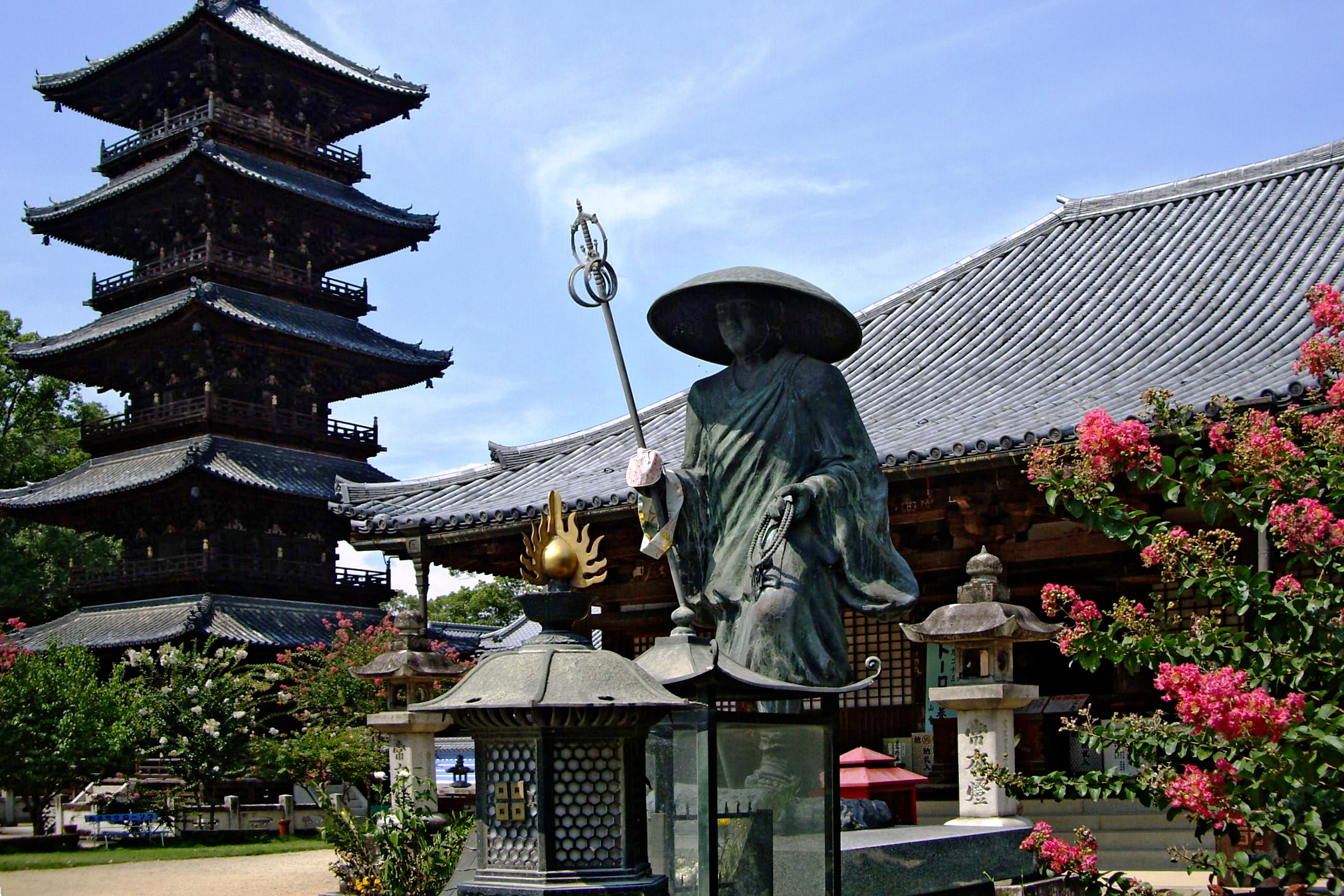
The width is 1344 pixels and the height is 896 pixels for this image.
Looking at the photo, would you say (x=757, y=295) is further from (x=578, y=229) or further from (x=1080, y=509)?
(x=1080, y=509)

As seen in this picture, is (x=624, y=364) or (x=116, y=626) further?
(x=116, y=626)

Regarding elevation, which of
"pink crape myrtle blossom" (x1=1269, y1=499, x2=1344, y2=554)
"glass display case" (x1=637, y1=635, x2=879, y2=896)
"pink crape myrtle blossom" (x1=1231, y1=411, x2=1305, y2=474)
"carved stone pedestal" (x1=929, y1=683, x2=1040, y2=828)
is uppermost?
"pink crape myrtle blossom" (x1=1231, y1=411, x2=1305, y2=474)

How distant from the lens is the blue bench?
824 inches

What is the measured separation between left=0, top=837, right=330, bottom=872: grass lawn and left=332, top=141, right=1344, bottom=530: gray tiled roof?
211 inches

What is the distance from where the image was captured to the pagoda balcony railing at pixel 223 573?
29766mm

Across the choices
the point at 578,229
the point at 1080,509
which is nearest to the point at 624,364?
the point at 578,229

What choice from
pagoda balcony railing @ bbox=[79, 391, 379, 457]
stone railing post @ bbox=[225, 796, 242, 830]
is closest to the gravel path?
stone railing post @ bbox=[225, 796, 242, 830]

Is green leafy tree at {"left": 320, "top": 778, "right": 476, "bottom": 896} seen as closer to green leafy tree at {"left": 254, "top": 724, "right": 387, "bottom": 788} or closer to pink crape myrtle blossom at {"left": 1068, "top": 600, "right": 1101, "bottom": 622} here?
pink crape myrtle blossom at {"left": 1068, "top": 600, "right": 1101, "bottom": 622}

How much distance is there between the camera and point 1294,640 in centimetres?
481

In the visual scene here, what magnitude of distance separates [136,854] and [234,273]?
16062mm

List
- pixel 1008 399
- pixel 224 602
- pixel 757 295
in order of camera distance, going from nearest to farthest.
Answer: pixel 757 295, pixel 1008 399, pixel 224 602

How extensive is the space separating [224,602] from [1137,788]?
26.2 m

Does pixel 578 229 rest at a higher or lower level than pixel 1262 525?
higher

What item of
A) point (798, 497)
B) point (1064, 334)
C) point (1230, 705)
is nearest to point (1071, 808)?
point (1064, 334)
